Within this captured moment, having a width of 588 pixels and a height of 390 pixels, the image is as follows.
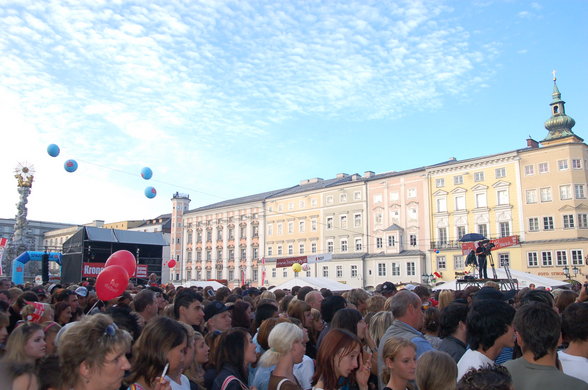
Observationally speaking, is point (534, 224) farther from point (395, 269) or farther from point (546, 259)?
point (395, 269)

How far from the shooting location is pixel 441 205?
160 ft

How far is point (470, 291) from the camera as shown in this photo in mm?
10125

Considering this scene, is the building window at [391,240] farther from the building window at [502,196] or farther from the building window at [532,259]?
the building window at [532,259]

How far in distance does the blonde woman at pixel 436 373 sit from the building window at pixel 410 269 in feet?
155

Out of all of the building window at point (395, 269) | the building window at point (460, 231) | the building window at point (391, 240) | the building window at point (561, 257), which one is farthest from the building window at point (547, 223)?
the building window at point (391, 240)

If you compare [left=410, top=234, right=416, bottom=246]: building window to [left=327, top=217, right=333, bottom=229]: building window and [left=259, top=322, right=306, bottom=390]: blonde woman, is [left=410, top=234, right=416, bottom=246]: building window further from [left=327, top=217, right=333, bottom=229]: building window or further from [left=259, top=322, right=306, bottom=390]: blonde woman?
[left=259, top=322, right=306, bottom=390]: blonde woman

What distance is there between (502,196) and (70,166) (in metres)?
38.9

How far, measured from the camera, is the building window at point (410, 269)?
1914 inches

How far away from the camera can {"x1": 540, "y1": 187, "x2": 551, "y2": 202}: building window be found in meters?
42.3

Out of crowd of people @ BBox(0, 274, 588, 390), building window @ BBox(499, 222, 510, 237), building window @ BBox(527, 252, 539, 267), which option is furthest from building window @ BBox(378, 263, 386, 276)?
crowd of people @ BBox(0, 274, 588, 390)

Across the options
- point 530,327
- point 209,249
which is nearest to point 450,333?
point 530,327

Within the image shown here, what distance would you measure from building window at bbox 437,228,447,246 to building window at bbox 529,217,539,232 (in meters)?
8.09

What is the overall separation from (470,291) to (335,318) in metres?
5.84

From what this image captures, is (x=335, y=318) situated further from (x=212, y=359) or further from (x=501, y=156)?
(x=501, y=156)
